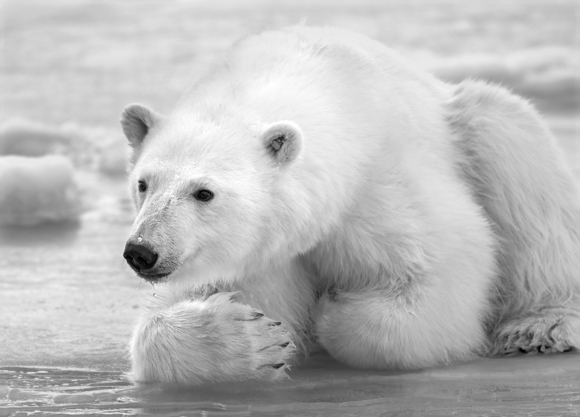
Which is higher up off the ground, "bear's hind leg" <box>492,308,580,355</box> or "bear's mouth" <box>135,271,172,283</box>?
"bear's mouth" <box>135,271,172,283</box>

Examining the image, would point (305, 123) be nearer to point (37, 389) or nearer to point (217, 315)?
point (217, 315)

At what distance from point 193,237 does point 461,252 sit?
1107 mm

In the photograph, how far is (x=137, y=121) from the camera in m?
3.81

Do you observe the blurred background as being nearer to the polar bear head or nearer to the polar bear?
the polar bear

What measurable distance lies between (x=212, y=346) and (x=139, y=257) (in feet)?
1.62

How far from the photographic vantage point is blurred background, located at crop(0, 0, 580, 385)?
4.83 meters

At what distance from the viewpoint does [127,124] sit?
3.82 meters

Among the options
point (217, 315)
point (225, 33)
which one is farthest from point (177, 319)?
point (225, 33)

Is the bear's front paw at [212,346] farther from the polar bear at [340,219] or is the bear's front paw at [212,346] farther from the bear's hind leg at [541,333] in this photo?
the bear's hind leg at [541,333]

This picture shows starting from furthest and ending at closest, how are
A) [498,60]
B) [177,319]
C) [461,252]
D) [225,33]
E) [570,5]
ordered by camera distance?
[570,5]
[225,33]
[498,60]
[461,252]
[177,319]

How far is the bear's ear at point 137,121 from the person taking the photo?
3.77m

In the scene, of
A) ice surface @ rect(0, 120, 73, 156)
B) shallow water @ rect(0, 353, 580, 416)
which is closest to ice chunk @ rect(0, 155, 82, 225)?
ice surface @ rect(0, 120, 73, 156)

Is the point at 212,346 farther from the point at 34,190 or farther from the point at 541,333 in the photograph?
the point at 34,190

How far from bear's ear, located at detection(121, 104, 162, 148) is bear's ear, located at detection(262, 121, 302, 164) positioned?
46cm
